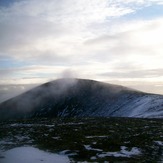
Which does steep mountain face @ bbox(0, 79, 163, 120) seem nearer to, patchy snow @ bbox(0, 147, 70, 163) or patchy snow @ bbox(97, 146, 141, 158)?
patchy snow @ bbox(97, 146, 141, 158)

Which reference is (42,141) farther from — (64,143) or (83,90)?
(83,90)

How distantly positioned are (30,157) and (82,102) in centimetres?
12201

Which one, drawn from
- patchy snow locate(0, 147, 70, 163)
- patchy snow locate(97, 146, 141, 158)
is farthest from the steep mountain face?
patchy snow locate(0, 147, 70, 163)

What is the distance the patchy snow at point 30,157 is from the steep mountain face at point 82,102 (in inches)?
2326

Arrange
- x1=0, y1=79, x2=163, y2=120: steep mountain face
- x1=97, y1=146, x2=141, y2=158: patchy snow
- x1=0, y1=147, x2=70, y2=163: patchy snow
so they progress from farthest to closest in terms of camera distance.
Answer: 1. x1=0, y1=79, x2=163, y2=120: steep mountain face
2. x1=97, y1=146, x2=141, y2=158: patchy snow
3. x1=0, y1=147, x2=70, y2=163: patchy snow

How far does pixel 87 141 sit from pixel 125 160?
444 inches

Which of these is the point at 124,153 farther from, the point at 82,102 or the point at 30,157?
the point at 82,102

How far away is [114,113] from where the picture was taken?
364 ft

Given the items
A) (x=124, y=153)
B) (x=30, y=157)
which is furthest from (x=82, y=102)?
(x=30, y=157)

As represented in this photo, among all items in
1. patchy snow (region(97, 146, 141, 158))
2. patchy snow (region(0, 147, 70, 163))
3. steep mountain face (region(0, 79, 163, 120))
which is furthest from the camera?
steep mountain face (region(0, 79, 163, 120))

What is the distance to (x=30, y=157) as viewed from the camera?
27.6m

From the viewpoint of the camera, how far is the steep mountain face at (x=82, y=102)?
10381 centimetres

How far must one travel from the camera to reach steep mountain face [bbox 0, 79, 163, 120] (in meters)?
104

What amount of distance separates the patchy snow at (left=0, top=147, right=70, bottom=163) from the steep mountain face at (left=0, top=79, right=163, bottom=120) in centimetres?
5909
